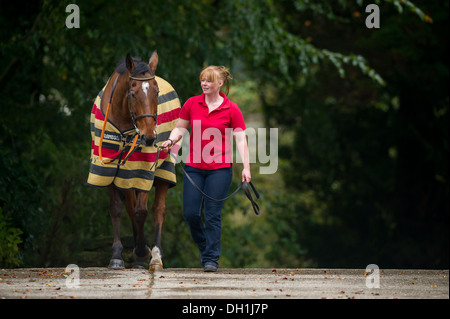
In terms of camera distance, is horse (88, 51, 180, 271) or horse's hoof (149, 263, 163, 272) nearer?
horse (88, 51, 180, 271)

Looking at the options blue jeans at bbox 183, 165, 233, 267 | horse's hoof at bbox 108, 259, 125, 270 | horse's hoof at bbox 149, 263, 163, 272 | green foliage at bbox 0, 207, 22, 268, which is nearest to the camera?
blue jeans at bbox 183, 165, 233, 267

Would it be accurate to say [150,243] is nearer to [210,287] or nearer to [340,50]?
[210,287]

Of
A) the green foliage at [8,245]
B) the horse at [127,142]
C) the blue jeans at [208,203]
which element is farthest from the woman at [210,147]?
the green foliage at [8,245]

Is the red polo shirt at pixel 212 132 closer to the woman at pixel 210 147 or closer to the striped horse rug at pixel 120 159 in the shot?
the woman at pixel 210 147

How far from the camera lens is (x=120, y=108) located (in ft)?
27.2

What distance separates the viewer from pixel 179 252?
1284 cm

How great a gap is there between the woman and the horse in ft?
1.35

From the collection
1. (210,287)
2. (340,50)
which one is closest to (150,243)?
(210,287)

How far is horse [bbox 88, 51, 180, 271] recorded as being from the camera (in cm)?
791

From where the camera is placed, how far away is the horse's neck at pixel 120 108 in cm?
821

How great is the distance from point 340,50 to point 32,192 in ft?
29.4

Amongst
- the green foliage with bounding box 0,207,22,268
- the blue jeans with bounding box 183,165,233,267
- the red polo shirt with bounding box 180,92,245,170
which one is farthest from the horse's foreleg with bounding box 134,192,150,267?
the green foliage with bounding box 0,207,22,268

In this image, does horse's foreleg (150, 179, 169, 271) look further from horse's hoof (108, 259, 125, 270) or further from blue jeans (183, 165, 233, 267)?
blue jeans (183, 165, 233, 267)

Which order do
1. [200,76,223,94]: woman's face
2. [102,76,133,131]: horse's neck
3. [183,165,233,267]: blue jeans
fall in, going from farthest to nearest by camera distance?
[102,76,133,131]: horse's neck
[183,165,233,267]: blue jeans
[200,76,223,94]: woman's face
